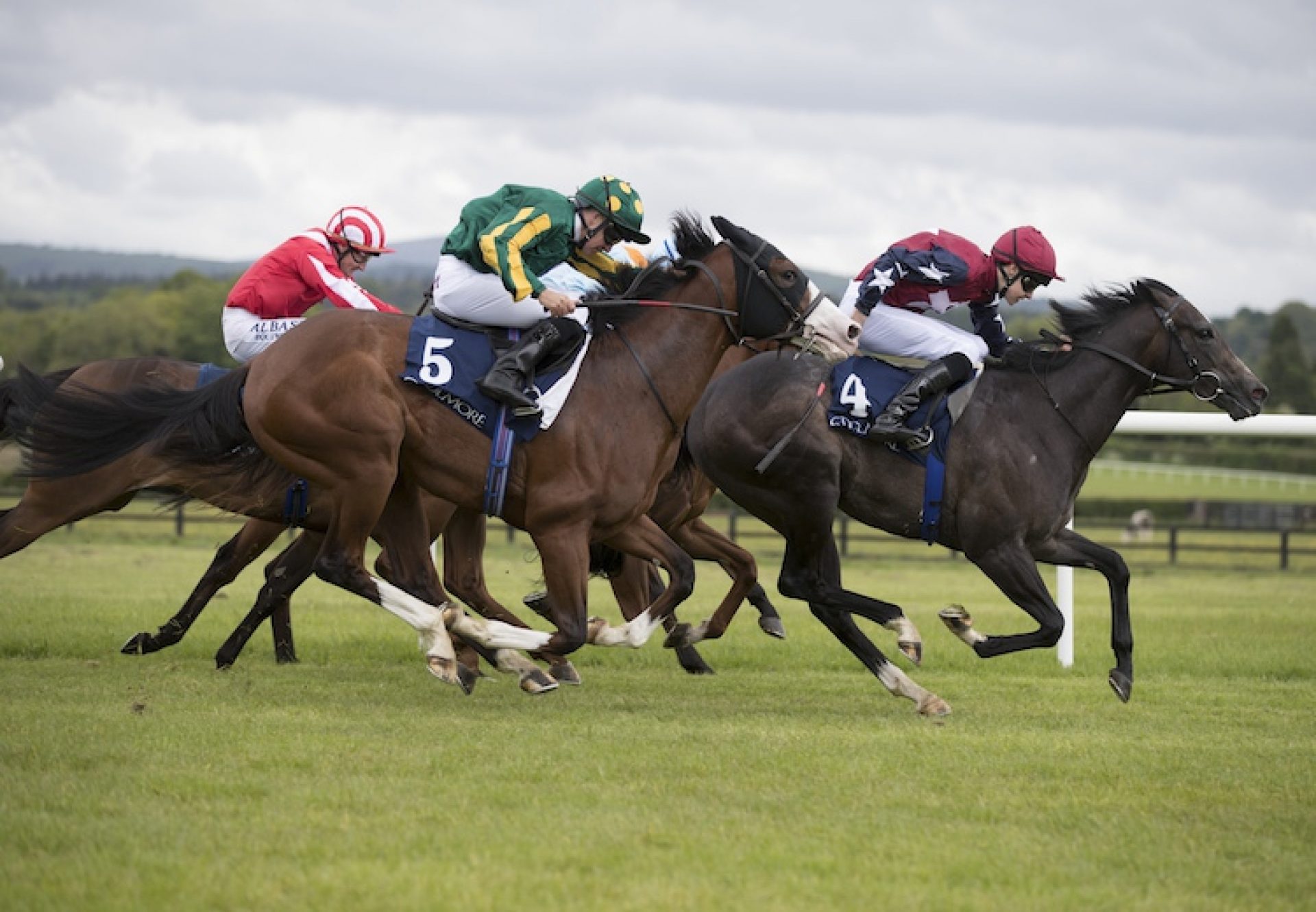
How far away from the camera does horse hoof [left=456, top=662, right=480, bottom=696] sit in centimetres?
692

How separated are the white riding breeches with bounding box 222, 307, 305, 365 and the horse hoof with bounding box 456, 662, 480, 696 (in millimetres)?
2158

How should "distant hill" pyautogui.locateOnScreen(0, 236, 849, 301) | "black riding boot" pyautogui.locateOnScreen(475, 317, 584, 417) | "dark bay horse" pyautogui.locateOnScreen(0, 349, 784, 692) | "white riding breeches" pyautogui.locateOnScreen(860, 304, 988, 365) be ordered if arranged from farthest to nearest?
"distant hill" pyautogui.locateOnScreen(0, 236, 849, 301) < "white riding breeches" pyautogui.locateOnScreen(860, 304, 988, 365) < "dark bay horse" pyautogui.locateOnScreen(0, 349, 784, 692) < "black riding boot" pyautogui.locateOnScreen(475, 317, 584, 417)

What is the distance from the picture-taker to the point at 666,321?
700 centimetres

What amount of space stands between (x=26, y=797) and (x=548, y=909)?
1.81 metres

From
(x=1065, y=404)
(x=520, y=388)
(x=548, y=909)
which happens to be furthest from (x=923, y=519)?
(x=548, y=909)

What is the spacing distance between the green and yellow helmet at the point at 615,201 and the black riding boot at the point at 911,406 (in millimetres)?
1393

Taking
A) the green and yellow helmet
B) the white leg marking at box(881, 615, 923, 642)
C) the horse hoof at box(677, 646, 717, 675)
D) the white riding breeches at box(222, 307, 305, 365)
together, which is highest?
the green and yellow helmet

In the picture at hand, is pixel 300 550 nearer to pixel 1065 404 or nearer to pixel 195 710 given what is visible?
pixel 195 710

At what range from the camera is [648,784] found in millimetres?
5043

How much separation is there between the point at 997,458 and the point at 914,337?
769 mm

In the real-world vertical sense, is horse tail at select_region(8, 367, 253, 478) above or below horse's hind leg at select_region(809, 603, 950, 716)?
above

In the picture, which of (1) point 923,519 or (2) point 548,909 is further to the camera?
(1) point 923,519

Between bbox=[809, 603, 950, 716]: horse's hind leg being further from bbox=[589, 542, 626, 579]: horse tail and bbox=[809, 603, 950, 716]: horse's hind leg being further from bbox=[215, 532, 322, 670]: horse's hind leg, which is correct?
bbox=[215, 532, 322, 670]: horse's hind leg

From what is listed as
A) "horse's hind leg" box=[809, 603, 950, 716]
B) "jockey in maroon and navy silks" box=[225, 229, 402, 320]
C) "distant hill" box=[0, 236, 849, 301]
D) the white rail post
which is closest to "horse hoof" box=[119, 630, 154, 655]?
"jockey in maroon and navy silks" box=[225, 229, 402, 320]
